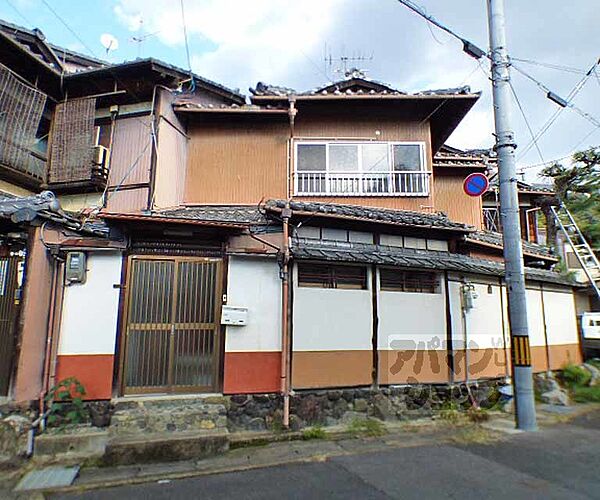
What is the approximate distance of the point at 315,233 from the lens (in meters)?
8.18

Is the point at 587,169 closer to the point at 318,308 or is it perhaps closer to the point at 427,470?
the point at 318,308

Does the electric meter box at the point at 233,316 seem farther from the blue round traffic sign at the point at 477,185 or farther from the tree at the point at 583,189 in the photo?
the tree at the point at 583,189

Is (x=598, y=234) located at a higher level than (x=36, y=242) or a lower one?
higher

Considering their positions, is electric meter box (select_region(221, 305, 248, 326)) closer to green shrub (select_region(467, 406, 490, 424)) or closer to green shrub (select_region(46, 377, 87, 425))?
green shrub (select_region(46, 377, 87, 425))

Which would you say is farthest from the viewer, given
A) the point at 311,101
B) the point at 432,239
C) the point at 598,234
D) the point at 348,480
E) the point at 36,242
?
the point at 598,234

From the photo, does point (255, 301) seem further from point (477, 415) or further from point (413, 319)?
point (477, 415)

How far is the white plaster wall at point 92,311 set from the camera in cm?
666

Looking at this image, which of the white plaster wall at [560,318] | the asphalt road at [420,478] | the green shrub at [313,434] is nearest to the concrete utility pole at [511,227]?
the asphalt road at [420,478]

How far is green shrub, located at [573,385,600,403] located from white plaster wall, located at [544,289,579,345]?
4.58 feet

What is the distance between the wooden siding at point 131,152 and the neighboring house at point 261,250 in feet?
0.18

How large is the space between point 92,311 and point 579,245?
1682cm

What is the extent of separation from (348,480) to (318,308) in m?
3.17

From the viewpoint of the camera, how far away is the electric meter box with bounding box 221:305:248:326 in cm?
709

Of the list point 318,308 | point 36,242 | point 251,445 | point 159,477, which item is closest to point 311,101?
point 318,308
